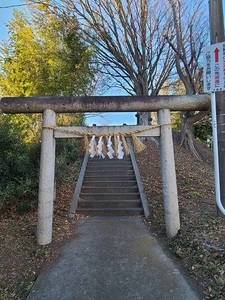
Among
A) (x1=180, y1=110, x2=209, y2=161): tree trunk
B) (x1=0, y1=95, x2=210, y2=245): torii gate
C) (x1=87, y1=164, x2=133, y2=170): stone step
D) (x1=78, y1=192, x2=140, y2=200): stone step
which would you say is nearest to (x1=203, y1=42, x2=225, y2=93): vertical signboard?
(x1=0, y1=95, x2=210, y2=245): torii gate

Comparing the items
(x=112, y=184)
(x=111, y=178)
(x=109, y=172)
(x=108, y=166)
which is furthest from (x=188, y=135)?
(x=112, y=184)

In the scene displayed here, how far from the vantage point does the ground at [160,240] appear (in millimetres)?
2617

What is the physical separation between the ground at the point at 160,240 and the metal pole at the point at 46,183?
8.6 inches

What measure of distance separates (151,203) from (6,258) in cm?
308

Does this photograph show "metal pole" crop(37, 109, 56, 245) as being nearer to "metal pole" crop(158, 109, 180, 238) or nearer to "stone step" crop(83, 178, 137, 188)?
"metal pole" crop(158, 109, 180, 238)

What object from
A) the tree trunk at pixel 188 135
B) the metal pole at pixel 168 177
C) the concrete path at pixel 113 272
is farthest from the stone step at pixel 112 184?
the tree trunk at pixel 188 135

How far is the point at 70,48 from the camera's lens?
379 inches

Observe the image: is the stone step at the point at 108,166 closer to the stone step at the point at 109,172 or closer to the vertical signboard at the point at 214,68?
the stone step at the point at 109,172

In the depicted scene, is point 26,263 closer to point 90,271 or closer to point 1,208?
point 90,271

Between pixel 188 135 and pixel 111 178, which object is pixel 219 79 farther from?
pixel 188 135

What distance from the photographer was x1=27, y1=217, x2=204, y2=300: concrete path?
7.94 feet

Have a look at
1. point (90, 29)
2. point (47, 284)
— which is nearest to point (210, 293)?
point (47, 284)

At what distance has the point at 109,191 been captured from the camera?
582 cm

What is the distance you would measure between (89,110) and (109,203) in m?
2.50
